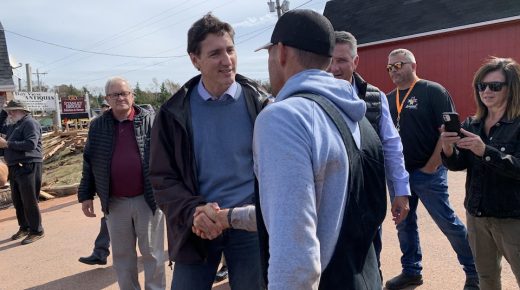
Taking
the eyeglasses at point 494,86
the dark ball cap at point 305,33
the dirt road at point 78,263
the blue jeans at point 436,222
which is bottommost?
the dirt road at point 78,263

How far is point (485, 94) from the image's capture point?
3.12 metres

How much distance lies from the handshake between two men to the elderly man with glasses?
185 cm

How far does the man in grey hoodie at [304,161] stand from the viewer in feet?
4.34

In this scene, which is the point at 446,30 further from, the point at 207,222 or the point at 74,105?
the point at 74,105

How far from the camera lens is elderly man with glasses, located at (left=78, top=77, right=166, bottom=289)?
387 centimetres

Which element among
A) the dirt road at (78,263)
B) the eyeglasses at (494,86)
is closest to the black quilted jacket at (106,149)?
the dirt road at (78,263)

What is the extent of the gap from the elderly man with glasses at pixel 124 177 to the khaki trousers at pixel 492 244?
263cm

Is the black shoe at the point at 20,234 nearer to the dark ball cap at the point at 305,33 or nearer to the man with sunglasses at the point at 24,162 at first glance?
the man with sunglasses at the point at 24,162

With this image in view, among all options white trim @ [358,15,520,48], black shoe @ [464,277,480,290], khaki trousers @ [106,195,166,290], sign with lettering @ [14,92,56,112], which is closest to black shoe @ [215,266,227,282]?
khaki trousers @ [106,195,166,290]

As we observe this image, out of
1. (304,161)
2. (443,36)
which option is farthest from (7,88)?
(304,161)

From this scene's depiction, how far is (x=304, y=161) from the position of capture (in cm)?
135

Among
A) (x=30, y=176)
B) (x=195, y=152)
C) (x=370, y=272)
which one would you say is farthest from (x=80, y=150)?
(x=370, y=272)

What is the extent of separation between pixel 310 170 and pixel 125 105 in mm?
2897

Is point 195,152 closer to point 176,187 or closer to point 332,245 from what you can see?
point 176,187
